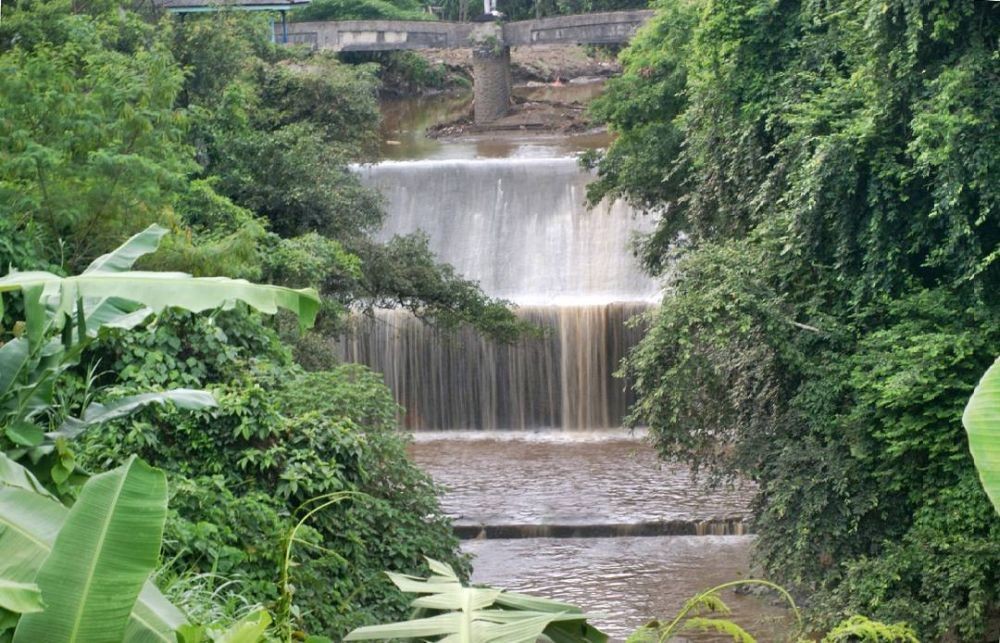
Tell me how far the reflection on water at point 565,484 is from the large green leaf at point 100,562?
38.6 ft

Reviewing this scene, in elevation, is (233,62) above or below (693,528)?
above

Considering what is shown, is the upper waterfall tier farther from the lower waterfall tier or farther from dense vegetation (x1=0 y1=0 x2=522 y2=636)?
dense vegetation (x1=0 y1=0 x2=522 y2=636)

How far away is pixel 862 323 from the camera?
1268 centimetres

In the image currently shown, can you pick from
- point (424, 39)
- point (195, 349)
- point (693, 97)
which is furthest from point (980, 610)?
point (424, 39)

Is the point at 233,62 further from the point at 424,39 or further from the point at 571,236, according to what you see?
the point at 424,39

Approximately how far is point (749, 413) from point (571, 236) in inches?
426

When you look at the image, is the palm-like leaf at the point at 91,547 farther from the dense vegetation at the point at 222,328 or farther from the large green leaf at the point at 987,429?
the large green leaf at the point at 987,429

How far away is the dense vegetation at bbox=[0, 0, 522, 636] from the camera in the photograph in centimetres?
895

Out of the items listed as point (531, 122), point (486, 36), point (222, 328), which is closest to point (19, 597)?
point (222, 328)

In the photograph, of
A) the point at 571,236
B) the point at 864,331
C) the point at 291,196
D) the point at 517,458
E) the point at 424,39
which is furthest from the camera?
the point at 424,39

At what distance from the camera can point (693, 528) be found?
16.3 meters

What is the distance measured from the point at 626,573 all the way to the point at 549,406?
6.54m

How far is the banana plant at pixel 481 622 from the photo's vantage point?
3691mm

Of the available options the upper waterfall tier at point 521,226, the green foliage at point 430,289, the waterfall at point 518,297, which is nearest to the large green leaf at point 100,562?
the green foliage at point 430,289
